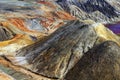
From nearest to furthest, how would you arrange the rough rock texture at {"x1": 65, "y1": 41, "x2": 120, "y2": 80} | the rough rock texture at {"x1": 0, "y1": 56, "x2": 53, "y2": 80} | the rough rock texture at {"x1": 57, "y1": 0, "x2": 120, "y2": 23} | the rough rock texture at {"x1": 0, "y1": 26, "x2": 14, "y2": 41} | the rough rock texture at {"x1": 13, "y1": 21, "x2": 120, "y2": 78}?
the rough rock texture at {"x1": 65, "y1": 41, "x2": 120, "y2": 80} < the rough rock texture at {"x1": 0, "y1": 56, "x2": 53, "y2": 80} < the rough rock texture at {"x1": 13, "y1": 21, "x2": 120, "y2": 78} < the rough rock texture at {"x1": 0, "y1": 26, "x2": 14, "y2": 41} < the rough rock texture at {"x1": 57, "y1": 0, "x2": 120, "y2": 23}

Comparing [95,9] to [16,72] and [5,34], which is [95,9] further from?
[16,72]

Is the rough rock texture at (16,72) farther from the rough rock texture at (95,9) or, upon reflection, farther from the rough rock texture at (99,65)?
the rough rock texture at (95,9)

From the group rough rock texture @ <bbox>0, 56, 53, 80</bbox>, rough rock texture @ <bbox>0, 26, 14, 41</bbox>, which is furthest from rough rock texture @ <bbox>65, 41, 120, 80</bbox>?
rough rock texture @ <bbox>0, 26, 14, 41</bbox>

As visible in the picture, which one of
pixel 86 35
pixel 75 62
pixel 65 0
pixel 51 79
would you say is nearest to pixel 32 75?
pixel 51 79

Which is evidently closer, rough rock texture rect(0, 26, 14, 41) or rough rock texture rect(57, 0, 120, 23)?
rough rock texture rect(0, 26, 14, 41)

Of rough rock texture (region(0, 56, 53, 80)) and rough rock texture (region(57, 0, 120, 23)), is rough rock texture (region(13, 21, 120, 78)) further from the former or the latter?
rough rock texture (region(57, 0, 120, 23))

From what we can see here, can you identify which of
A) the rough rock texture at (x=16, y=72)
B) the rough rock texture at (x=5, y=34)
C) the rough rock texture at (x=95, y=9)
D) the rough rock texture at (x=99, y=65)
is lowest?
the rough rock texture at (x=95, y=9)

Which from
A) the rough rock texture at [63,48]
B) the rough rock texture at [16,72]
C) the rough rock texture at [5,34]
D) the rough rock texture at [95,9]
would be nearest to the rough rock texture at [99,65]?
the rough rock texture at [63,48]

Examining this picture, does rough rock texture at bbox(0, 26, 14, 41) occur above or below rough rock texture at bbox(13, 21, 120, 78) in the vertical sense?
below
